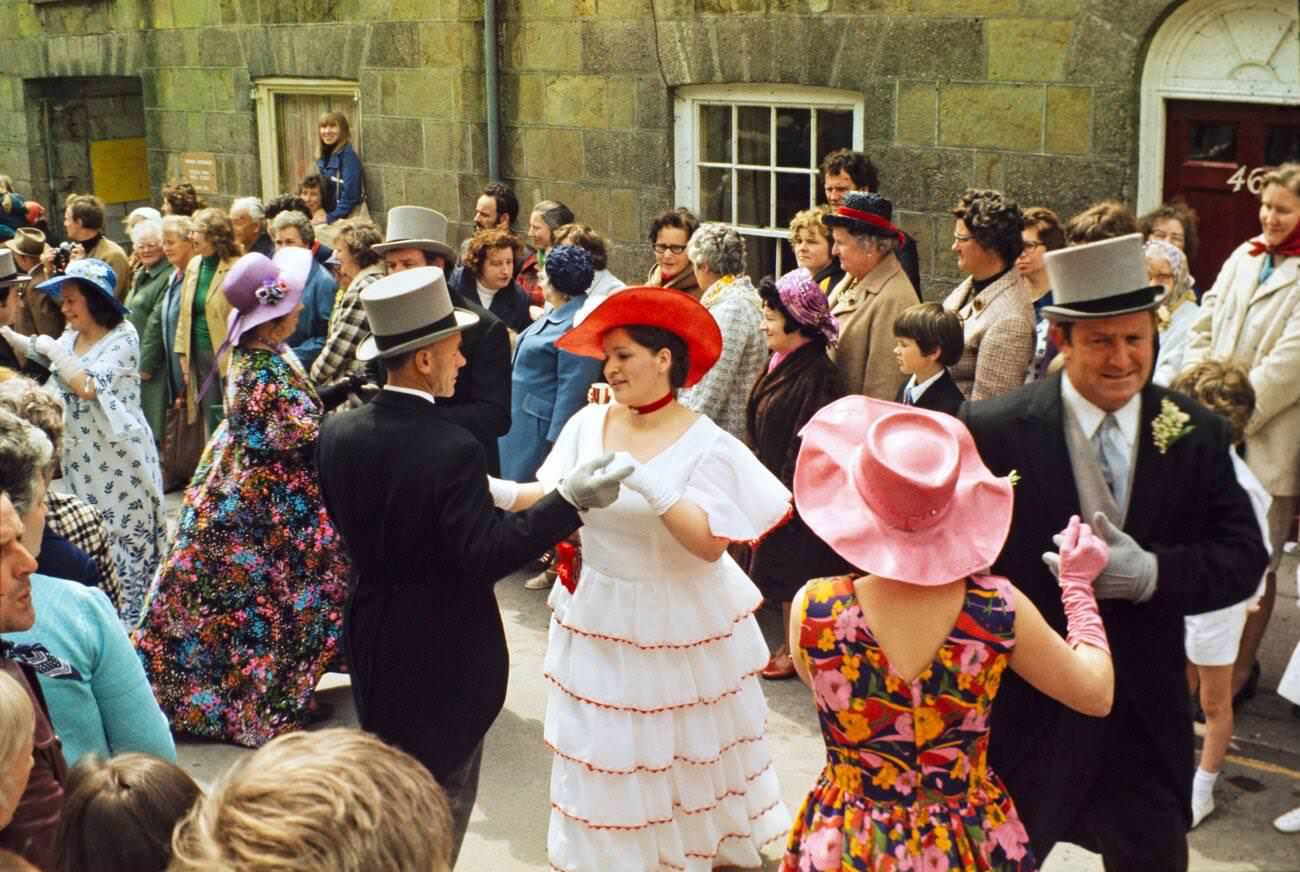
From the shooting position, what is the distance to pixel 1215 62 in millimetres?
8141

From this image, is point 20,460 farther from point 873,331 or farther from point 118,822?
point 873,331

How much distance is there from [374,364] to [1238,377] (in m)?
3.55

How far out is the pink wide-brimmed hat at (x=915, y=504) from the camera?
3098 mm

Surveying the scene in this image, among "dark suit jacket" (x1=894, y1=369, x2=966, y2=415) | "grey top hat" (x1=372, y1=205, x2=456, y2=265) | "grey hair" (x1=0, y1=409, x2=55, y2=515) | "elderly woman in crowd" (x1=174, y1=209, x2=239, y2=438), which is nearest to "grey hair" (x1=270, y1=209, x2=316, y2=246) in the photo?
"elderly woman in crowd" (x1=174, y1=209, x2=239, y2=438)

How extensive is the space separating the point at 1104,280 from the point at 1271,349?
2834 mm

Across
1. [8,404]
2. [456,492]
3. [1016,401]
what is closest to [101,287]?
[8,404]

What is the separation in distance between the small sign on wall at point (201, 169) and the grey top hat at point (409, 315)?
11.6 meters

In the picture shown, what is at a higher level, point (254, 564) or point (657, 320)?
point (657, 320)

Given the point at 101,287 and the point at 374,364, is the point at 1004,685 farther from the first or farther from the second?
the point at 101,287

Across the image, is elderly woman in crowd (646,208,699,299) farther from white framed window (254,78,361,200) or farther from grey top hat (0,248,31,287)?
white framed window (254,78,361,200)

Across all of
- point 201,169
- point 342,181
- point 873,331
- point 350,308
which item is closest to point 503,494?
point 873,331

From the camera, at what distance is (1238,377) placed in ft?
18.2

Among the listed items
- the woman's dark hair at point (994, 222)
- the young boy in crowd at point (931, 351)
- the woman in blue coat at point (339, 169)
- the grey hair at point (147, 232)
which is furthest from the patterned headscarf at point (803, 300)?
the woman in blue coat at point (339, 169)

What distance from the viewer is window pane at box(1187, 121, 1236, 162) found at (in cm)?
825
